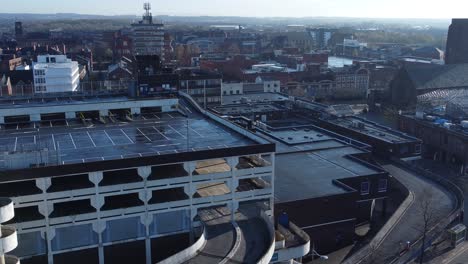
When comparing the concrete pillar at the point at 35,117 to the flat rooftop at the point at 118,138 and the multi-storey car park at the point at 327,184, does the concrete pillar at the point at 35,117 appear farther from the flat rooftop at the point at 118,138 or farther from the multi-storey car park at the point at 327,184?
the multi-storey car park at the point at 327,184

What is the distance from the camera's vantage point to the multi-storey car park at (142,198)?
61.5 feet

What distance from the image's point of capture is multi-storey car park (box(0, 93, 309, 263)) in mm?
18734

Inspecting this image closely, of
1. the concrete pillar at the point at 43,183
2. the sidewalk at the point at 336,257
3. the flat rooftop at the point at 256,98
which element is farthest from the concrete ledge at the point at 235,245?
the flat rooftop at the point at 256,98

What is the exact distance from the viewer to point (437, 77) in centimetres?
6106

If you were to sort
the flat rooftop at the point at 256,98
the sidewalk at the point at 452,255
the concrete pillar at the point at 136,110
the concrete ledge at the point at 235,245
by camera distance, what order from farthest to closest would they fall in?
the flat rooftop at the point at 256,98 < the concrete pillar at the point at 136,110 < the sidewalk at the point at 452,255 < the concrete ledge at the point at 235,245

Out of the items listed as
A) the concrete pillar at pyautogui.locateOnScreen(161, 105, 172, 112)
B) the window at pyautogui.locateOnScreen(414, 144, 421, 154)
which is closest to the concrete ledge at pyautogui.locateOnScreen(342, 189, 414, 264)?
the window at pyautogui.locateOnScreen(414, 144, 421, 154)

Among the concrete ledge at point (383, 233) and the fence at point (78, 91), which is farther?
the fence at point (78, 91)

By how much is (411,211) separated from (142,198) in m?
15.8

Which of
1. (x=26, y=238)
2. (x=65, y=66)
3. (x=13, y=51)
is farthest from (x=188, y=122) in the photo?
(x=13, y=51)

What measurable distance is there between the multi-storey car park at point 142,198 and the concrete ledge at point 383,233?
2.73 meters

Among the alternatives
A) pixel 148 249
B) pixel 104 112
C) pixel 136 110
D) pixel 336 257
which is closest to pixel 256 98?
pixel 136 110

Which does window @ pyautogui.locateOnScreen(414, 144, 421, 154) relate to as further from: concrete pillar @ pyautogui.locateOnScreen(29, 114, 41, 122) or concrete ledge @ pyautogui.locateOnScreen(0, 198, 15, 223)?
concrete ledge @ pyautogui.locateOnScreen(0, 198, 15, 223)

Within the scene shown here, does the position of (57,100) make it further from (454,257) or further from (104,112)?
(454,257)

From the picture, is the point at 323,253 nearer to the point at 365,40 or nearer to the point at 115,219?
the point at 115,219
